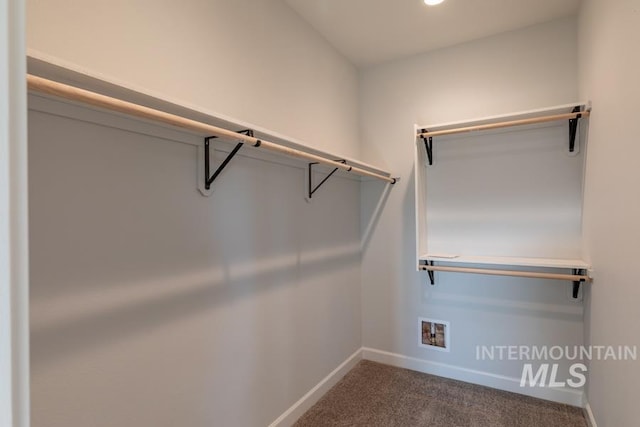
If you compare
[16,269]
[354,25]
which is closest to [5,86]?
[16,269]

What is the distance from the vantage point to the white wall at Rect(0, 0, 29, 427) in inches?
15.0

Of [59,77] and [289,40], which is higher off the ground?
[289,40]

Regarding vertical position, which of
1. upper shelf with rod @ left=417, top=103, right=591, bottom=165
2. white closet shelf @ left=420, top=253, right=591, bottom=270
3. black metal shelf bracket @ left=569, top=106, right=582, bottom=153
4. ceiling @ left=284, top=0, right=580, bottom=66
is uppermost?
ceiling @ left=284, top=0, right=580, bottom=66

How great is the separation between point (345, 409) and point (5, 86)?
234 cm

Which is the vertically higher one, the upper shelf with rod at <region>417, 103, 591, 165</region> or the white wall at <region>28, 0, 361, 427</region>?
the upper shelf with rod at <region>417, 103, 591, 165</region>

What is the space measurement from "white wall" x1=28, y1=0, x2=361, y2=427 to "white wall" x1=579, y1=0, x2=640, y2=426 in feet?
5.10

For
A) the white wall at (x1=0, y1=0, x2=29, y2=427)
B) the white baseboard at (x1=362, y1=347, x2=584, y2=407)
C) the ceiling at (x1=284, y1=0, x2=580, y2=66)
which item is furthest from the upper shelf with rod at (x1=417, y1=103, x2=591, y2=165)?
the white wall at (x1=0, y1=0, x2=29, y2=427)

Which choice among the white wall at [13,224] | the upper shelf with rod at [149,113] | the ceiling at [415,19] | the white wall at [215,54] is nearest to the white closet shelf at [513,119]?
the ceiling at [415,19]

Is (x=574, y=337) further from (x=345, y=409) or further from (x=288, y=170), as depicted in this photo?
(x=288, y=170)

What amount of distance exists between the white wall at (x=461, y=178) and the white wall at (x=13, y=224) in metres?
2.57

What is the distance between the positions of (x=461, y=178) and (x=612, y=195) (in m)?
1.11

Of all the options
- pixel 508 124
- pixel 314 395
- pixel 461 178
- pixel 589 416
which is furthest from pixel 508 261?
pixel 314 395

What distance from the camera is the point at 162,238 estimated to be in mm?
1314

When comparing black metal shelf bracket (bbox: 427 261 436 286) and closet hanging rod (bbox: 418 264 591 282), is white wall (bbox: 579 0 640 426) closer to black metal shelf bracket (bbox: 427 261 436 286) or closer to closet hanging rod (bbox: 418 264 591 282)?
closet hanging rod (bbox: 418 264 591 282)
